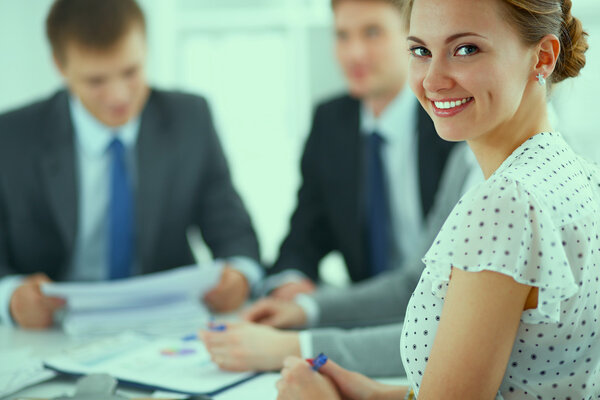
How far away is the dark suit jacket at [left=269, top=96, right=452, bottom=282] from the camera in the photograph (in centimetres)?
206

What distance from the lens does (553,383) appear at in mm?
819

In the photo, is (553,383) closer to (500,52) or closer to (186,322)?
(500,52)

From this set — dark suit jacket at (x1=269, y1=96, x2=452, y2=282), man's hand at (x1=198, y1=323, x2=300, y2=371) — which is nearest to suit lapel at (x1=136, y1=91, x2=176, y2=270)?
dark suit jacket at (x1=269, y1=96, x2=452, y2=282)

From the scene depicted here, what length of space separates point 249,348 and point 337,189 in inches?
41.4

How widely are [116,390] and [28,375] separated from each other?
0.59 feet

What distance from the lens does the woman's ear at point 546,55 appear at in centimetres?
84

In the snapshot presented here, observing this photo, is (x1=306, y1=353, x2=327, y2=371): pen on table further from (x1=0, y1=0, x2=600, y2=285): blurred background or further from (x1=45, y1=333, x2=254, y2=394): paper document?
(x1=0, y1=0, x2=600, y2=285): blurred background

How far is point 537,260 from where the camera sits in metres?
0.73

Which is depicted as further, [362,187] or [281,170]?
[281,170]

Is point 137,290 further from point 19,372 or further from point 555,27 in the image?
Answer: point 555,27

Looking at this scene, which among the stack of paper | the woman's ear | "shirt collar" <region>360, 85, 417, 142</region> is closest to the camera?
the woman's ear

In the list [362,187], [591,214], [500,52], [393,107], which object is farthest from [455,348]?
[393,107]

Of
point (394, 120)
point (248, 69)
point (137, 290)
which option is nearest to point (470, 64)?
point (137, 290)

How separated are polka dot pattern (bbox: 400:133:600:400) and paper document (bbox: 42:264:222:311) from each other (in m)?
0.79
